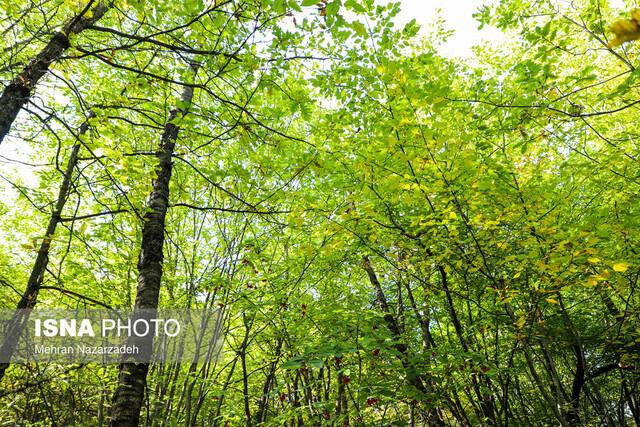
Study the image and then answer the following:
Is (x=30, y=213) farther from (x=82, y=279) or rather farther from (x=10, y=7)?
(x=10, y=7)

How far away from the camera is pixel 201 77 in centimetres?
437

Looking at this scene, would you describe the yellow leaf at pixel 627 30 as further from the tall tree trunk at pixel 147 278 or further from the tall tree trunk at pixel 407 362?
the tall tree trunk at pixel 407 362

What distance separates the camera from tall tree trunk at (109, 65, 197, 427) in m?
2.89

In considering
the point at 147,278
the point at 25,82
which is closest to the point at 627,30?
the point at 25,82

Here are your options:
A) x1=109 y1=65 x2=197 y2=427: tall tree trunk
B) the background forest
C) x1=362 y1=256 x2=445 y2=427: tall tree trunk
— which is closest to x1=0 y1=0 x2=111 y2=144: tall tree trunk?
the background forest

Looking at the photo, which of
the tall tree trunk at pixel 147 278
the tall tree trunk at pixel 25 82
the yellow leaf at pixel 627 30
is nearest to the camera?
→ the yellow leaf at pixel 627 30

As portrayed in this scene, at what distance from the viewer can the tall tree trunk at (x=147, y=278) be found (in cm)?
289

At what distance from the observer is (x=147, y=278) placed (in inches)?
135

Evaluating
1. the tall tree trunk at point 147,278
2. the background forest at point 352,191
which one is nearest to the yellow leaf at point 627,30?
the background forest at point 352,191

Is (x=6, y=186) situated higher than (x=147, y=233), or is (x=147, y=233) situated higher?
(x=6, y=186)

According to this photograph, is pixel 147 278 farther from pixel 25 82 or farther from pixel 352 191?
pixel 352 191

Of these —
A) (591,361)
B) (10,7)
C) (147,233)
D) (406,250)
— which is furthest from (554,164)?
(10,7)

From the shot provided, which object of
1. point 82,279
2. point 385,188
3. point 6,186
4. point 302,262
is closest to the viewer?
point 385,188

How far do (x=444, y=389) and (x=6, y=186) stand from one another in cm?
1055
